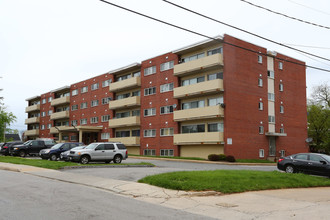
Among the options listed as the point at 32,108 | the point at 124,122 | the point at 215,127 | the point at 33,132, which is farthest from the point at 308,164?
the point at 32,108

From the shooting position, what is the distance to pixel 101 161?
24938mm

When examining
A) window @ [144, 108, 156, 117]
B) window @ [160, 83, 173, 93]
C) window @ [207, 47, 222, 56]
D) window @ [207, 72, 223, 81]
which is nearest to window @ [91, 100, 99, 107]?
window @ [144, 108, 156, 117]

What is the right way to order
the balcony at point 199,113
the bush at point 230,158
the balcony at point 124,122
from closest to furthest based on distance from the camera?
the bush at point 230,158 → the balcony at point 199,113 → the balcony at point 124,122

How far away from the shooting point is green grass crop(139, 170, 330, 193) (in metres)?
12.3

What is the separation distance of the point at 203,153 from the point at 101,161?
16.1 m

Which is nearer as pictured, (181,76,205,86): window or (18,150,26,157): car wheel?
(18,150,26,157): car wheel

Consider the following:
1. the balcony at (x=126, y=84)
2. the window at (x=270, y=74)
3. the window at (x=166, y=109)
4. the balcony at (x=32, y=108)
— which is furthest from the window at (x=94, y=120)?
the window at (x=270, y=74)

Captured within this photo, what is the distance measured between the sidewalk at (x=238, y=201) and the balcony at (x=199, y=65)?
79.3ft

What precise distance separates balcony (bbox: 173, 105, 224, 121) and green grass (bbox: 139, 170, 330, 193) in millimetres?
20233

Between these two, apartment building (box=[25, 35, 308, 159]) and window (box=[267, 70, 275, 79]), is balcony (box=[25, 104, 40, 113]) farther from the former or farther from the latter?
window (box=[267, 70, 275, 79])

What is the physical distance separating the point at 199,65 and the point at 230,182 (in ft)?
85.4

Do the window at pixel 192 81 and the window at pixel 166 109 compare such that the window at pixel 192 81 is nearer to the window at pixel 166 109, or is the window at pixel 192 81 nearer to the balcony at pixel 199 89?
the balcony at pixel 199 89

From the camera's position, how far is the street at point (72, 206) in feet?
26.0

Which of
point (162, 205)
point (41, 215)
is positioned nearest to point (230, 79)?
point (162, 205)
